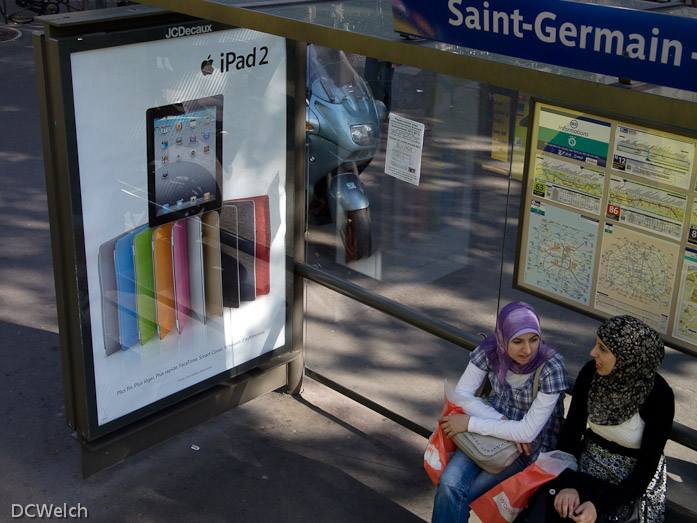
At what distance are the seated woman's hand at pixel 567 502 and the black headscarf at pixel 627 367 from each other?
28 cm

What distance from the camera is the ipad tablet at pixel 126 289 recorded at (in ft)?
13.2

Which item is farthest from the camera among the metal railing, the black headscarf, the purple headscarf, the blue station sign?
the metal railing

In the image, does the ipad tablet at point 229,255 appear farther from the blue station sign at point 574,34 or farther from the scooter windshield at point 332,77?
the blue station sign at point 574,34

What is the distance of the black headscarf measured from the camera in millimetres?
3053

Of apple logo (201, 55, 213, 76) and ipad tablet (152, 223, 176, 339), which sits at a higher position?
apple logo (201, 55, 213, 76)

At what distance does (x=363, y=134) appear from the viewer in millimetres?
4445

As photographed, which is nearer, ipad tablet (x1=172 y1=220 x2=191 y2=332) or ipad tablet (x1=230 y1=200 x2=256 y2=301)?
ipad tablet (x1=172 y1=220 x2=191 y2=332)

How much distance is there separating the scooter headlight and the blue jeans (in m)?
1.70

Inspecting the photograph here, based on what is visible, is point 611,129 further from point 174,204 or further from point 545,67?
point 174,204

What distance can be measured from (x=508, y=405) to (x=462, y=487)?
0.38 metres

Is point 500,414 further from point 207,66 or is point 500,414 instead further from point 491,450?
point 207,66

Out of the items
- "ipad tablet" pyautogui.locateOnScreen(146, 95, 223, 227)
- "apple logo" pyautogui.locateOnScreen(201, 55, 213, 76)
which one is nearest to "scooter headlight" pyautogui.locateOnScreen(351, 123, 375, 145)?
"ipad tablet" pyautogui.locateOnScreen(146, 95, 223, 227)

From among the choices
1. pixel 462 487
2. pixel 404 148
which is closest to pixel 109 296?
pixel 404 148

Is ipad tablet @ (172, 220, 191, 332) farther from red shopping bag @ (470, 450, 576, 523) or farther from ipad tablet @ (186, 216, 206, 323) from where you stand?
red shopping bag @ (470, 450, 576, 523)
